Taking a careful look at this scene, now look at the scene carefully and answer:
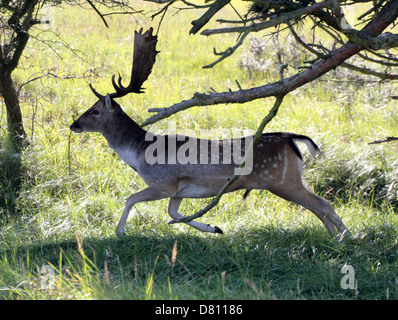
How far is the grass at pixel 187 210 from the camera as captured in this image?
4113 millimetres

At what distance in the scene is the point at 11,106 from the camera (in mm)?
7863

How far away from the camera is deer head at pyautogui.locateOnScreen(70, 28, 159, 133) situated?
19.7 ft

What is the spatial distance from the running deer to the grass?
0.32 meters

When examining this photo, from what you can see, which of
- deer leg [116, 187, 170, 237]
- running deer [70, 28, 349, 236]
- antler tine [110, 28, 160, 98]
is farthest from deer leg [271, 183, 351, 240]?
antler tine [110, 28, 160, 98]

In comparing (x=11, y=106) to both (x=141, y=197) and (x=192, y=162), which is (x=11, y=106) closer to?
(x=141, y=197)

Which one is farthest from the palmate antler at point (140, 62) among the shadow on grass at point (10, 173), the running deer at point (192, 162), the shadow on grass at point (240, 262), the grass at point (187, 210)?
the shadow on grass at point (10, 173)

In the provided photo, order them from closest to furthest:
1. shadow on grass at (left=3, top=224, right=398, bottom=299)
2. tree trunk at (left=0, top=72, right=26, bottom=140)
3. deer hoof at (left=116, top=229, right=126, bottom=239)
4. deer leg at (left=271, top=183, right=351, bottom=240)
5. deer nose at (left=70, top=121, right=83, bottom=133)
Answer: shadow on grass at (left=3, top=224, right=398, bottom=299) → deer hoof at (left=116, top=229, right=126, bottom=239) → deer leg at (left=271, top=183, right=351, bottom=240) → deer nose at (left=70, top=121, right=83, bottom=133) → tree trunk at (left=0, top=72, right=26, bottom=140)

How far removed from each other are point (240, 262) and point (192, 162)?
5.23ft

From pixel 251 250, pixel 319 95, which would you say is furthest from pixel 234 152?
pixel 319 95

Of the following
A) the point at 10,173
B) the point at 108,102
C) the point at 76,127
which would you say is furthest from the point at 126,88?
the point at 10,173

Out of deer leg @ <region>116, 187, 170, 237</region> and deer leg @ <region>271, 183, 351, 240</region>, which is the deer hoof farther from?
deer leg @ <region>271, 183, 351, 240</region>

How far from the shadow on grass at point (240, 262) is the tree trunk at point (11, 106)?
10.5 ft
